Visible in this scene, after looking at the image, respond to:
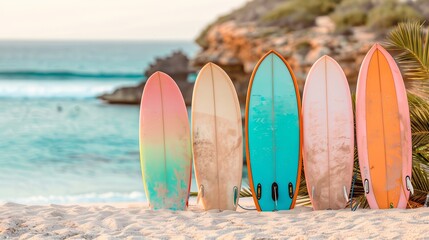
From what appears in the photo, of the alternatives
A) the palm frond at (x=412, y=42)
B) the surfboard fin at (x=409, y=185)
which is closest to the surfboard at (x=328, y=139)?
the surfboard fin at (x=409, y=185)

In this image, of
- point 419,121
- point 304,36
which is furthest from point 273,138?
point 304,36

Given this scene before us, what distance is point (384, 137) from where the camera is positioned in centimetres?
425

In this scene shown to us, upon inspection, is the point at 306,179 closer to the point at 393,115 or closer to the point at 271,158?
the point at 271,158

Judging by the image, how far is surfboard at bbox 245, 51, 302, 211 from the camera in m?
4.27

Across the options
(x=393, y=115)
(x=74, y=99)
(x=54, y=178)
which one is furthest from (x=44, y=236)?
(x=74, y=99)

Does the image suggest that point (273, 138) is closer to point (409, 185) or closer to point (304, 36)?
point (409, 185)

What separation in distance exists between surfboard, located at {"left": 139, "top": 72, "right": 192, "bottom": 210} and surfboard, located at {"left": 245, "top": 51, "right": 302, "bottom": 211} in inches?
16.7

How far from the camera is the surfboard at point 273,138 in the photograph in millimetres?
4273

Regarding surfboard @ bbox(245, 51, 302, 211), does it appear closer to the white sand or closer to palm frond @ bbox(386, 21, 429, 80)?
the white sand

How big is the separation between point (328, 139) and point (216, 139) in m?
0.73

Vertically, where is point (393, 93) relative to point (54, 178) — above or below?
above

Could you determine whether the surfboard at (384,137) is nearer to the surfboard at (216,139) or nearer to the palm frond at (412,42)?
the palm frond at (412,42)

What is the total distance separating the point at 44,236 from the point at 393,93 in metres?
2.34

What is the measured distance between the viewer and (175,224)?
382 cm
